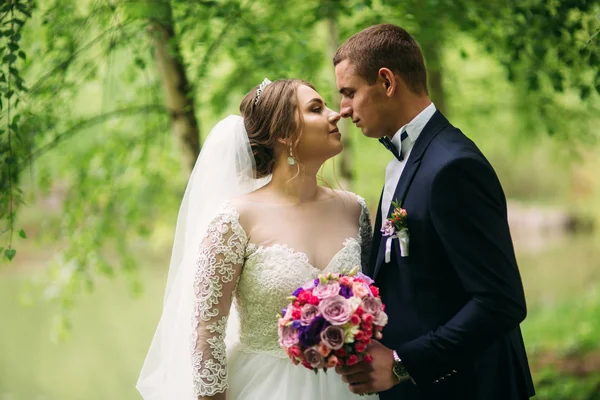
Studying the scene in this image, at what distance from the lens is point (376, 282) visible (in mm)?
2799

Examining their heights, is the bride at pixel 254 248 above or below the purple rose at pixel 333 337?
above

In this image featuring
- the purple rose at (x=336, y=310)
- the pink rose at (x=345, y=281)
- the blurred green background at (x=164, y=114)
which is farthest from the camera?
the blurred green background at (x=164, y=114)

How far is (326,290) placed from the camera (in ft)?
7.96

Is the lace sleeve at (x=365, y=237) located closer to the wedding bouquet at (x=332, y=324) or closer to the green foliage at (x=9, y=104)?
the wedding bouquet at (x=332, y=324)

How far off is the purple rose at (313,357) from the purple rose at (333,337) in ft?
0.19

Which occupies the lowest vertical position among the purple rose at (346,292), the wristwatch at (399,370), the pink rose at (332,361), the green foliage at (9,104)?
the wristwatch at (399,370)

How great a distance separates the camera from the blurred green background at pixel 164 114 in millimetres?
4398

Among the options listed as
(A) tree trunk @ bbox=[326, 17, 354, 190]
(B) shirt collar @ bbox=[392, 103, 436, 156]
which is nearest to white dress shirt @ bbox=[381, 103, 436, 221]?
(B) shirt collar @ bbox=[392, 103, 436, 156]

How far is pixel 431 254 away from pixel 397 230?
162 millimetres

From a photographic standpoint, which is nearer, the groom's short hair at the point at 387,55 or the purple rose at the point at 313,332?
the purple rose at the point at 313,332

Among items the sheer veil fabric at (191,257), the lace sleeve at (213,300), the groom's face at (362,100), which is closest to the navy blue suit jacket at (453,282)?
the groom's face at (362,100)

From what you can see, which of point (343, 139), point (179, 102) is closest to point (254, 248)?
point (179, 102)

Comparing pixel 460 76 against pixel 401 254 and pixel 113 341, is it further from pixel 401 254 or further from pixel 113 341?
pixel 113 341

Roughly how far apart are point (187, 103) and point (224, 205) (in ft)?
7.36
